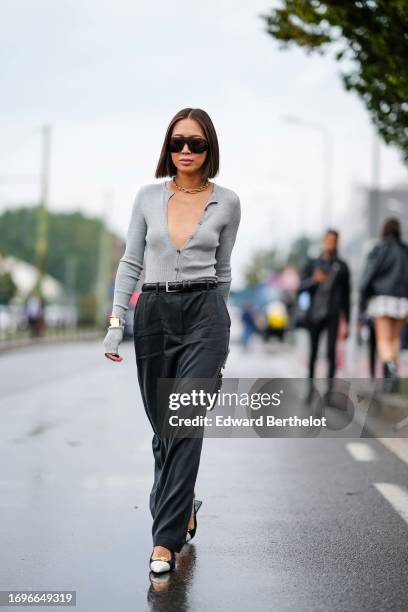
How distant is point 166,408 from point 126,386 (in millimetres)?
11739

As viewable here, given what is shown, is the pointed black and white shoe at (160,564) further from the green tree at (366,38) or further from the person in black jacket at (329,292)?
the person in black jacket at (329,292)

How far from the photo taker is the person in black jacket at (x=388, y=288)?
10875 millimetres

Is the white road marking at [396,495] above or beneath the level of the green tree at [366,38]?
beneath

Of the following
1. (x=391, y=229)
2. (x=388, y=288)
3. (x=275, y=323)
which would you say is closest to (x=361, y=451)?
(x=388, y=288)

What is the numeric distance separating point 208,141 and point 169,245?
1.63ft

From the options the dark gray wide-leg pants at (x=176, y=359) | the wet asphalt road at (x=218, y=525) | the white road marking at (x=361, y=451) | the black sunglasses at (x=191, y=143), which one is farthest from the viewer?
the white road marking at (x=361, y=451)

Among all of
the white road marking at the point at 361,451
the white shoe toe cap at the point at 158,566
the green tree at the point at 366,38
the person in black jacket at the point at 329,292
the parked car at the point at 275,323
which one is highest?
the green tree at the point at 366,38

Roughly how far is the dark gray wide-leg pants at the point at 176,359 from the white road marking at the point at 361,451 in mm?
3668

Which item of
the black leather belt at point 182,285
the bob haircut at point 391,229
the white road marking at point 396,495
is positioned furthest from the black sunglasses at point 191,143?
the bob haircut at point 391,229

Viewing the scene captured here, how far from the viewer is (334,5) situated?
9.10 meters

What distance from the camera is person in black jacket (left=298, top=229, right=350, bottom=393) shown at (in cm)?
1138

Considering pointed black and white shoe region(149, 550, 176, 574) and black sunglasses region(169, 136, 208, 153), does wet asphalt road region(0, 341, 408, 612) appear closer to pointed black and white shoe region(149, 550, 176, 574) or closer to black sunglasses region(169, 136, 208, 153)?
pointed black and white shoe region(149, 550, 176, 574)

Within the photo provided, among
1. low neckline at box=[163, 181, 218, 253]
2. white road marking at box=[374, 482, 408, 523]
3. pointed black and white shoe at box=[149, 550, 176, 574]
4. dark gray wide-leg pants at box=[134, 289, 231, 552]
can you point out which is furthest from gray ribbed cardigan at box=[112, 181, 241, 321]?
white road marking at box=[374, 482, 408, 523]

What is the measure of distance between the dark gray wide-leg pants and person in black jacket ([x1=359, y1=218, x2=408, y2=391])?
6314 mm
